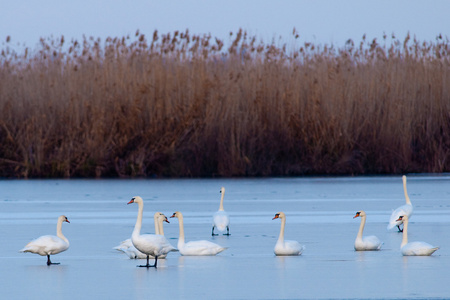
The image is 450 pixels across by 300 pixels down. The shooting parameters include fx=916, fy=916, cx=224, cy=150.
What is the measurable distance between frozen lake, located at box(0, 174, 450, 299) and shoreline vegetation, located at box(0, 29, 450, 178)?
85 cm

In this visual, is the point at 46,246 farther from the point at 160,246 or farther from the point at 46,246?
the point at 160,246

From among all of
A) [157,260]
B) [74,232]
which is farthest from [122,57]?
[157,260]

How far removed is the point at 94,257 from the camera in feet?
22.1

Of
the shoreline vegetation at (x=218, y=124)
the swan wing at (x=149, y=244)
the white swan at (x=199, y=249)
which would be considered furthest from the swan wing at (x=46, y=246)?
the shoreline vegetation at (x=218, y=124)

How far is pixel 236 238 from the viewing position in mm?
8203

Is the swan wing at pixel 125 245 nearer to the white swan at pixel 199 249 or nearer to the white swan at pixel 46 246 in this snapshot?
the white swan at pixel 199 249

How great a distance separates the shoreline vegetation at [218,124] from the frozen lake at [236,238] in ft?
2.79

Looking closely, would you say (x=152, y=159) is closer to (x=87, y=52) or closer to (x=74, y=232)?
(x=87, y=52)

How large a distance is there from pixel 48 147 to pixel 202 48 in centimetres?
407

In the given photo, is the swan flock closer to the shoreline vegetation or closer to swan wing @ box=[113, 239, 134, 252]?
swan wing @ box=[113, 239, 134, 252]

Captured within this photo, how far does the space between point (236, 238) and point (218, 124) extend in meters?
7.96

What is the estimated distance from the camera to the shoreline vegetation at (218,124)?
15.8 metres

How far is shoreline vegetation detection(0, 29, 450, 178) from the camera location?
1584cm

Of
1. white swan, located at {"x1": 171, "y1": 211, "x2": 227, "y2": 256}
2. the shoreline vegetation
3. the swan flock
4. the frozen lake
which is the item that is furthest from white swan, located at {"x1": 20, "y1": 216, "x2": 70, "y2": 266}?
the shoreline vegetation
